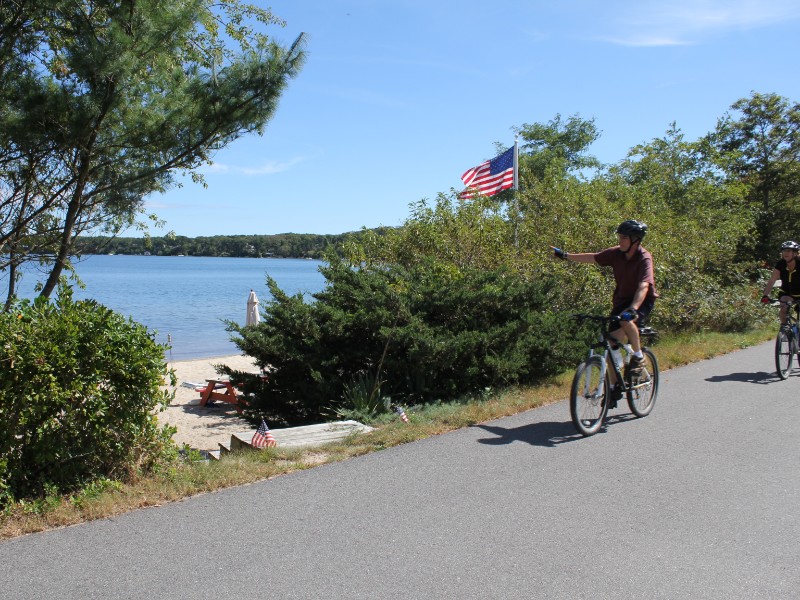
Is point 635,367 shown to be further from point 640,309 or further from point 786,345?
point 786,345

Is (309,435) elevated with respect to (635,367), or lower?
lower

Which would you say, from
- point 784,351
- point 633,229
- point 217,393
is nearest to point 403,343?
point 633,229

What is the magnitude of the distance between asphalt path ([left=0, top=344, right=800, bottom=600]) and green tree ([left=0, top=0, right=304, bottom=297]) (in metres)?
4.18

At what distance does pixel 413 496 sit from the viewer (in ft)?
15.2

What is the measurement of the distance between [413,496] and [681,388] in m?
5.14

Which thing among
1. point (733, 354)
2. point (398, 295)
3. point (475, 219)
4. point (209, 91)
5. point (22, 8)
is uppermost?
point (22, 8)

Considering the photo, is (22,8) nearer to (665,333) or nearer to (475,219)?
(475,219)

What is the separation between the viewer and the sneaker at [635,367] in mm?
6793

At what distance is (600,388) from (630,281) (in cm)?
119

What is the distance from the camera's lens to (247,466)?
16.9 feet

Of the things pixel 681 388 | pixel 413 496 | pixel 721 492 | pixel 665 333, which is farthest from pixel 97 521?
pixel 665 333

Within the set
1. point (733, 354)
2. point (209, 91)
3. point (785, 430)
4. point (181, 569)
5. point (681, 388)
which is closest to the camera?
point (181, 569)

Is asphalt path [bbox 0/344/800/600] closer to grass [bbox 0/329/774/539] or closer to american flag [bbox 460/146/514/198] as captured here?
grass [bbox 0/329/774/539]

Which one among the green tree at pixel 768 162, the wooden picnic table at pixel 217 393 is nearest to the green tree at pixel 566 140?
the green tree at pixel 768 162
